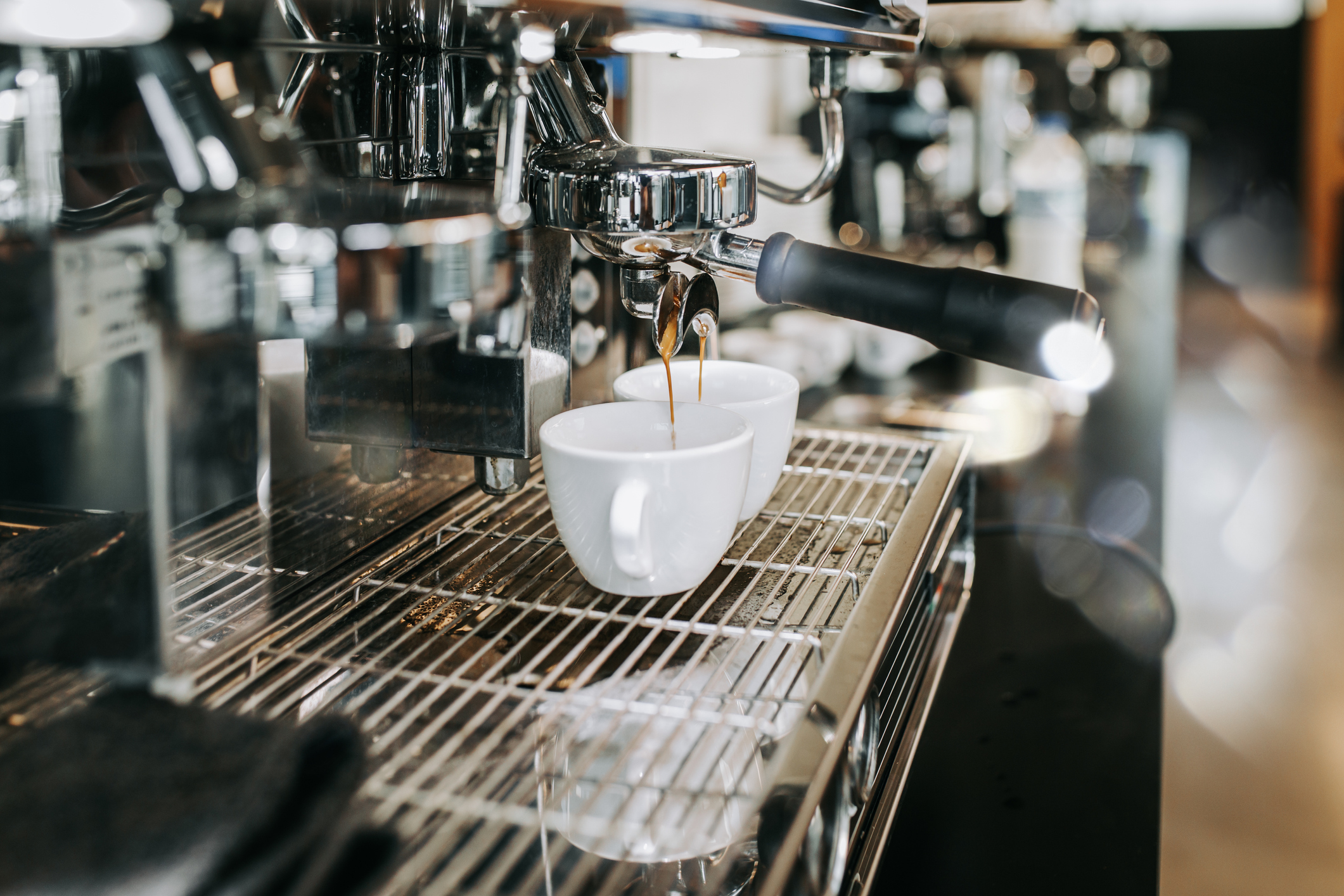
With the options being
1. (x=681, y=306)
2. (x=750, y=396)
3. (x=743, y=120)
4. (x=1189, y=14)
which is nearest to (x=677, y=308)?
(x=681, y=306)

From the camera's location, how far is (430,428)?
51 centimetres

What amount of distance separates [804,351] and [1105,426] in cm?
85

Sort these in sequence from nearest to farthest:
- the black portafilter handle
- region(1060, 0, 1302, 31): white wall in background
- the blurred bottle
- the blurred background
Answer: the black portafilter handle < the blurred background < the blurred bottle < region(1060, 0, 1302, 31): white wall in background

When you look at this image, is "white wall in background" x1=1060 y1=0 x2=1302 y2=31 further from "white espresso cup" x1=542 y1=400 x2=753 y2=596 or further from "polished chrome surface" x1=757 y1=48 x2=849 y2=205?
"white espresso cup" x1=542 y1=400 x2=753 y2=596

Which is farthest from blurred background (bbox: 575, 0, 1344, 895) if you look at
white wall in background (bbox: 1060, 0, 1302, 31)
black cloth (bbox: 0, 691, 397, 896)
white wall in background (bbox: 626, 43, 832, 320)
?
white wall in background (bbox: 1060, 0, 1302, 31)

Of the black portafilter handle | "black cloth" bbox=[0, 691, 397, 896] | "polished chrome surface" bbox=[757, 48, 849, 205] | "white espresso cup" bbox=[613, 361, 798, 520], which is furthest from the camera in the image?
"polished chrome surface" bbox=[757, 48, 849, 205]

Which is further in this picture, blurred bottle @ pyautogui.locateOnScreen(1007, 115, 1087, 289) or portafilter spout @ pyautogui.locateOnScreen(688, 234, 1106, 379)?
blurred bottle @ pyautogui.locateOnScreen(1007, 115, 1087, 289)

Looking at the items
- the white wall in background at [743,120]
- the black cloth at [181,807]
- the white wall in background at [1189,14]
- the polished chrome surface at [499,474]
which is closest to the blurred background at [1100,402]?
the white wall in background at [743,120]

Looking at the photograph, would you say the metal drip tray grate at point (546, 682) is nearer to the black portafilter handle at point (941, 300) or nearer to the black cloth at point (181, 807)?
the black cloth at point (181, 807)

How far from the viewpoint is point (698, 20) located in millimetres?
407

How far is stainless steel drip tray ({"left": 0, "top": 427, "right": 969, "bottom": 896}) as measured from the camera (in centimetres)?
31

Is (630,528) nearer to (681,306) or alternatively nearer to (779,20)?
(681,306)

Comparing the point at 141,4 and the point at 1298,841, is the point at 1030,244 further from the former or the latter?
the point at 141,4

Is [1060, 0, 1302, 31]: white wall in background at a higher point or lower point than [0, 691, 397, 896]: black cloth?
higher
